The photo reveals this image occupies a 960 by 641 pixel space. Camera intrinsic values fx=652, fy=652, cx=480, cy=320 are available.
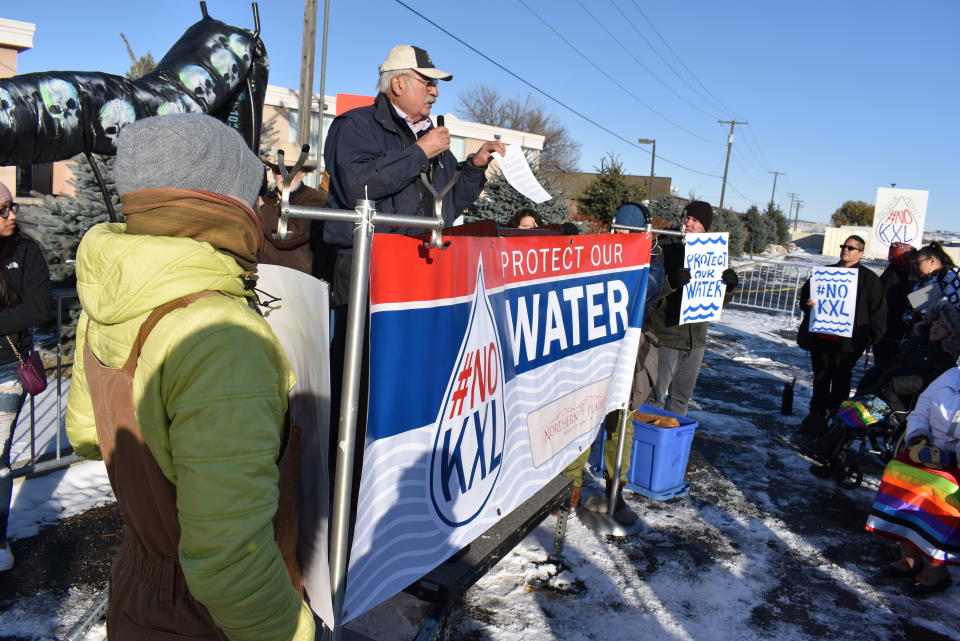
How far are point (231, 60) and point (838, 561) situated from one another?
4.55 metres

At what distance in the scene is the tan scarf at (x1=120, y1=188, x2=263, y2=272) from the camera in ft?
4.27

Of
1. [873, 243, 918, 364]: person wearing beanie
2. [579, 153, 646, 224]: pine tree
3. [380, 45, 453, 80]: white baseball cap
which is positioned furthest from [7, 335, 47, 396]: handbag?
[579, 153, 646, 224]: pine tree

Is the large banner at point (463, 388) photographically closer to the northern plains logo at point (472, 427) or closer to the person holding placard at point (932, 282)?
the northern plains logo at point (472, 427)

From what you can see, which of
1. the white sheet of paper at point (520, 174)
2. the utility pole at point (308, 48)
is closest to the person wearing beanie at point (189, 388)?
the white sheet of paper at point (520, 174)

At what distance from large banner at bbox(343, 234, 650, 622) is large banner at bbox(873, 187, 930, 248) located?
1093 cm

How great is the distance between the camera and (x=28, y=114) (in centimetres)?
216

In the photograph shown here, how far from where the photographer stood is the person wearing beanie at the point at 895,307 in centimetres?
721

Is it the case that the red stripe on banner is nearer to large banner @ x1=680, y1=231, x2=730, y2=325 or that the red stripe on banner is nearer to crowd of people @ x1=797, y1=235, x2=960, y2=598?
large banner @ x1=680, y1=231, x2=730, y2=325

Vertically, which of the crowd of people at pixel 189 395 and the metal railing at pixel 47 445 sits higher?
the crowd of people at pixel 189 395

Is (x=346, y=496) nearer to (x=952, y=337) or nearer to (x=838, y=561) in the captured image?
(x=838, y=561)

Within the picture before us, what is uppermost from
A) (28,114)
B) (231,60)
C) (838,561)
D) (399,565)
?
(231,60)

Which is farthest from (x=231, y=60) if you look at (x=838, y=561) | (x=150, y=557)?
(x=838, y=561)

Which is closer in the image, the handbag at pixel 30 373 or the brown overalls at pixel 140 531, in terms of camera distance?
the brown overalls at pixel 140 531

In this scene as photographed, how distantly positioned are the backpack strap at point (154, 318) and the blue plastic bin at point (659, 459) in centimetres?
383
